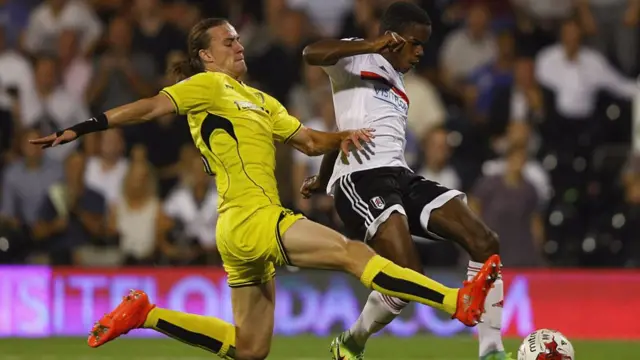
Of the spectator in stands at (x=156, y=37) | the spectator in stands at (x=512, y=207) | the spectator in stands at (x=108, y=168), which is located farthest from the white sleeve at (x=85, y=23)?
the spectator in stands at (x=512, y=207)

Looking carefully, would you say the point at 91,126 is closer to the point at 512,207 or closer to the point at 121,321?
the point at 121,321

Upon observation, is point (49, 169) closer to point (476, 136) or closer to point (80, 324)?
point (80, 324)

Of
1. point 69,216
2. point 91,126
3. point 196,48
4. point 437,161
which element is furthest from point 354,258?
point 69,216

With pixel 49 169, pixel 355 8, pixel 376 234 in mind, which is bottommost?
pixel 376 234

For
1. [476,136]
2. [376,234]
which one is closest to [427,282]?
[376,234]

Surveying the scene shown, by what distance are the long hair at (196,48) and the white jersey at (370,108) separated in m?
1.00

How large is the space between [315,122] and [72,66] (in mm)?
3327

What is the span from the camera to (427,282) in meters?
7.05

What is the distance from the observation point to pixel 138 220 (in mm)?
14211

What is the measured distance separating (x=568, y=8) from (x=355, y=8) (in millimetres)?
2830

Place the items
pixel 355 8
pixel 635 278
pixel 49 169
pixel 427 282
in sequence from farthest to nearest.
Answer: pixel 355 8
pixel 49 169
pixel 635 278
pixel 427 282

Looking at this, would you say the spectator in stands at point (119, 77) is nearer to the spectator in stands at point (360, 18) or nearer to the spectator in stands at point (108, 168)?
the spectator in stands at point (108, 168)

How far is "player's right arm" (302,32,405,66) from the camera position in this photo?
7758 mm

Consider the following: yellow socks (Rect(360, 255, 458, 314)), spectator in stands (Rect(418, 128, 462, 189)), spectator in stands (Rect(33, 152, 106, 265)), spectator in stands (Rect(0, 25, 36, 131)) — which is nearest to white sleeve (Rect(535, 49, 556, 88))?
spectator in stands (Rect(418, 128, 462, 189))
